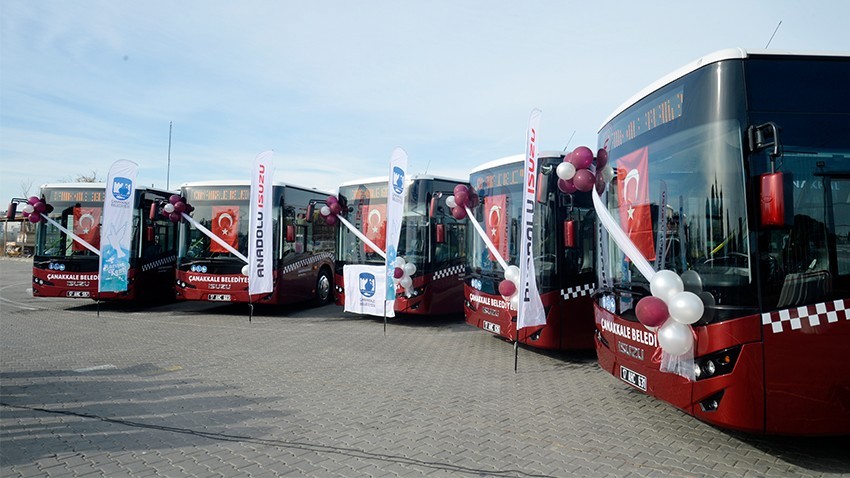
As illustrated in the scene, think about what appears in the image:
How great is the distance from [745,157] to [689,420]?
2835 mm

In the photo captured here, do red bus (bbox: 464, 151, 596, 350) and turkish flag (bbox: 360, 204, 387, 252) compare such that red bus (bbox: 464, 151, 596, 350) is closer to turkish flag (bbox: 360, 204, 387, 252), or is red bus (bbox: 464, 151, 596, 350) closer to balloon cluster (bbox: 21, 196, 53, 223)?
turkish flag (bbox: 360, 204, 387, 252)

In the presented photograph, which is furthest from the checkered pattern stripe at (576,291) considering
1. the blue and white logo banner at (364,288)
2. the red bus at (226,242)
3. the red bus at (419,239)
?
the red bus at (226,242)

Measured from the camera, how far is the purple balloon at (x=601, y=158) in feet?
19.2

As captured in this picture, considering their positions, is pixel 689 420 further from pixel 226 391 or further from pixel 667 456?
pixel 226 391

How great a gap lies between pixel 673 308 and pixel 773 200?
1.04 meters

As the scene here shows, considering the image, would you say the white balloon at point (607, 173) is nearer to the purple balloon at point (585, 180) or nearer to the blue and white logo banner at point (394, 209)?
the purple balloon at point (585, 180)

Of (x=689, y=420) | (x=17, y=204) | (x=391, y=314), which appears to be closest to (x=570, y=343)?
(x=689, y=420)

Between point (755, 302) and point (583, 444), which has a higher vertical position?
point (755, 302)

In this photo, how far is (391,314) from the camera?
10.8 m

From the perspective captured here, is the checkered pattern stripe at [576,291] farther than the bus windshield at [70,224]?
No

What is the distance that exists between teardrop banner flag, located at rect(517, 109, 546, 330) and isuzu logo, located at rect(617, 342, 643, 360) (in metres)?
2.00

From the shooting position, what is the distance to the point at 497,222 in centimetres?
882

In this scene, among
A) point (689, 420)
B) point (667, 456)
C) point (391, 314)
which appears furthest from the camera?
point (391, 314)

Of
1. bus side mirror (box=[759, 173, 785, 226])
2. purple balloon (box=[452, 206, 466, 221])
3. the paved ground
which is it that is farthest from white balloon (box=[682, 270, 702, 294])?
purple balloon (box=[452, 206, 466, 221])
